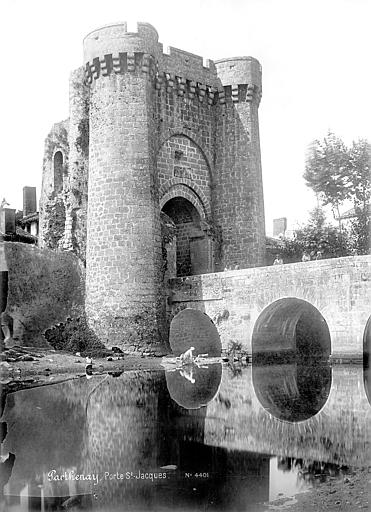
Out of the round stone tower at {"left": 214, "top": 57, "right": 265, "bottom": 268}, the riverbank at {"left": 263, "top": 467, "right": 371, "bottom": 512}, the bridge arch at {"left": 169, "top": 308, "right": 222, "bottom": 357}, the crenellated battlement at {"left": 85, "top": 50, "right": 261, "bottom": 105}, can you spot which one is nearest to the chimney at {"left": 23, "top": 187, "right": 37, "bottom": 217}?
the round stone tower at {"left": 214, "top": 57, "right": 265, "bottom": 268}

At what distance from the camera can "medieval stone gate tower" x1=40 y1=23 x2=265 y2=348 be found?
25953 millimetres

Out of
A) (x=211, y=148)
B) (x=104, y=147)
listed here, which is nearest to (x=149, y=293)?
(x=104, y=147)

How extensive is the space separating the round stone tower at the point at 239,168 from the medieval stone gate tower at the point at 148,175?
4cm

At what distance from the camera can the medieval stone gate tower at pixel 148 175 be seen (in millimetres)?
25953

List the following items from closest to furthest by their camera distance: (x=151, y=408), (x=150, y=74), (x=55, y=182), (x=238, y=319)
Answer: (x=151, y=408) < (x=238, y=319) < (x=150, y=74) < (x=55, y=182)

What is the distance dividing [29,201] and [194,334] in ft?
62.3

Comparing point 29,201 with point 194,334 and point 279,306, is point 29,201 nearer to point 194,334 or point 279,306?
point 194,334

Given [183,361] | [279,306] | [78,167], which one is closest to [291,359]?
[279,306]

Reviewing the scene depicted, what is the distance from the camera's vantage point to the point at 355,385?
708 inches

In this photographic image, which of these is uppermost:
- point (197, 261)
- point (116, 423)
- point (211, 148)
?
point (211, 148)

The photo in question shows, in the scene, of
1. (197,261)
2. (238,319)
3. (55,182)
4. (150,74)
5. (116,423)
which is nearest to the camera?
(116,423)

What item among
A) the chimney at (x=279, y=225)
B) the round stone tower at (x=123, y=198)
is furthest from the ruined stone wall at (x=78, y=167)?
the chimney at (x=279, y=225)

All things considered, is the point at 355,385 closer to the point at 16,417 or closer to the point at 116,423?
the point at 116,423

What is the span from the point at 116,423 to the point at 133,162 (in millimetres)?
14938
